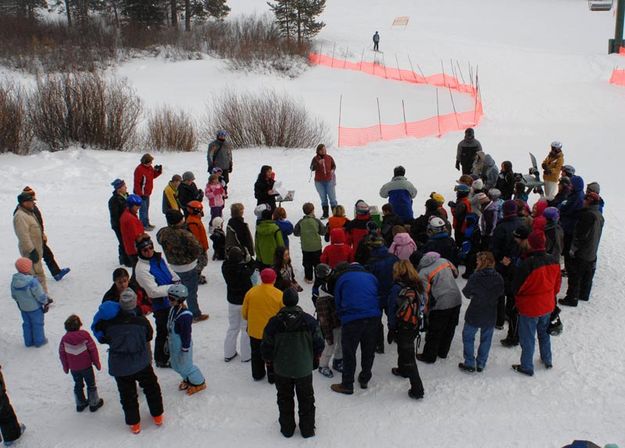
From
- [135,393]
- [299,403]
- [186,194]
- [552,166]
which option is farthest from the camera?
[552,166]

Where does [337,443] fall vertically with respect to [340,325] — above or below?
below

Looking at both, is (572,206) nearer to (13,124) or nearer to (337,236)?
(337,236)

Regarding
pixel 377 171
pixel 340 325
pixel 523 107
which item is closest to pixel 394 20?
pixel 523 107

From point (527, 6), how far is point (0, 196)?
181ft

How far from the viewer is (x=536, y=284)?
5887mm

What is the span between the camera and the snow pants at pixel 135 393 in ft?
17.5

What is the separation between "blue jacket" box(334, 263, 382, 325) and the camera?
562cm

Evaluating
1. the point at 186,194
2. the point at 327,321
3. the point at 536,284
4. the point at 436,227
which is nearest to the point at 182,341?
the point at 327,321

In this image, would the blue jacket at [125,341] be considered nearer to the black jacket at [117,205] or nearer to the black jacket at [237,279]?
the black jacket at [237,279]

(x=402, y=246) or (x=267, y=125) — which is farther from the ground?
(x=402, y=246)

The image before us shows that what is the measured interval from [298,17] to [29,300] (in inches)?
1495

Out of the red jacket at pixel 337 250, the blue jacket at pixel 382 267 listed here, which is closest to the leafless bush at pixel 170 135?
the red jacket at pixel 337 250

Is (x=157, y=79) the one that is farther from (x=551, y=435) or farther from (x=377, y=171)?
(x=551, y=435)

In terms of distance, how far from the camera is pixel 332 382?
20.2 ft
